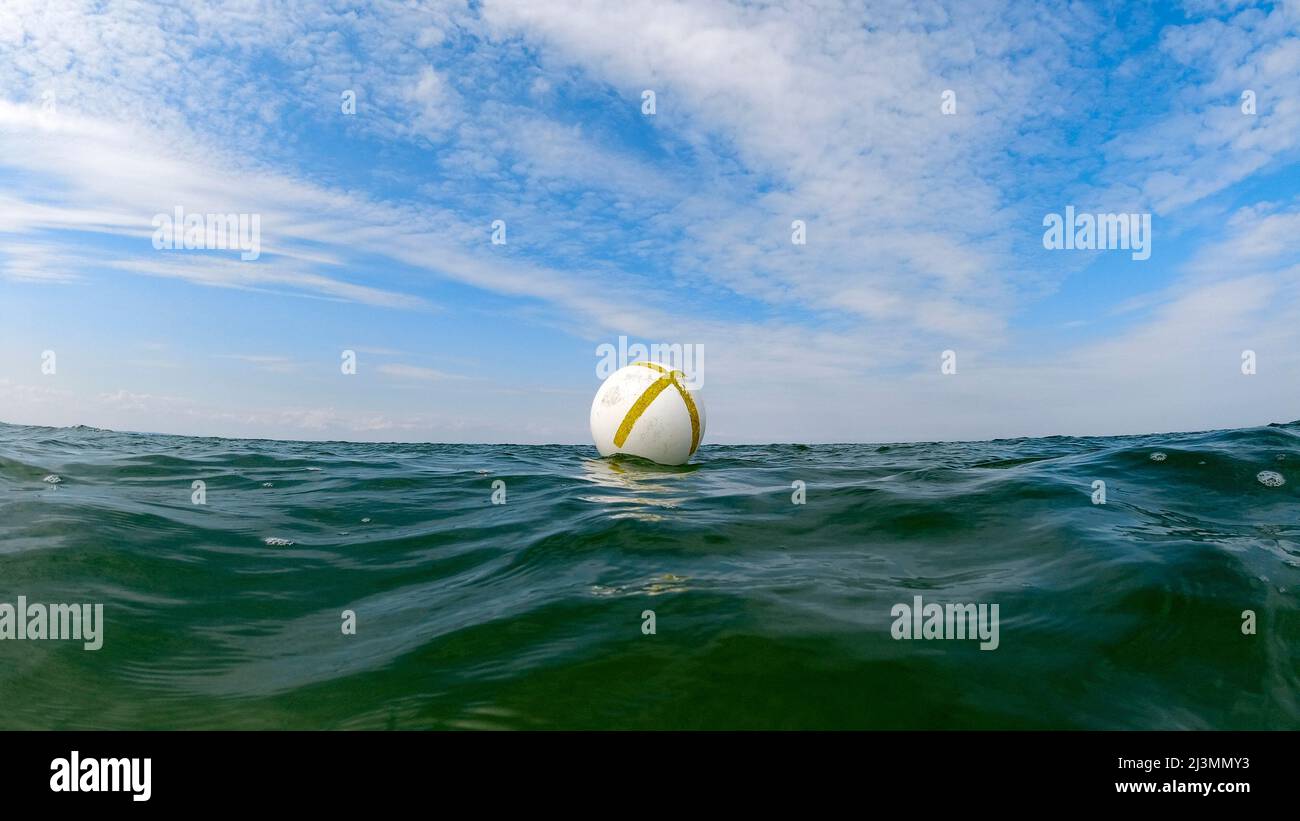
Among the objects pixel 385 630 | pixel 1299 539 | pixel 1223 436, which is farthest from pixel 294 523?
pixel 1223 436

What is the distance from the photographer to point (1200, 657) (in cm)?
379

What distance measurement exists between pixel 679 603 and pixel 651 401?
24.0 feet

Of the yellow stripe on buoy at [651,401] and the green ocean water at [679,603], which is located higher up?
the yellow stripe on buoy at [651,401]

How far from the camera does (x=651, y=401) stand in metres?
11.6

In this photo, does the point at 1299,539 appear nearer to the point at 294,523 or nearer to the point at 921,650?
the point at 921,650

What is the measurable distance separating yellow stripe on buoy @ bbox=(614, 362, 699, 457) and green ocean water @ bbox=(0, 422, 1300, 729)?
8.20 feet

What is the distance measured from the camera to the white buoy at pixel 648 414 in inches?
459
